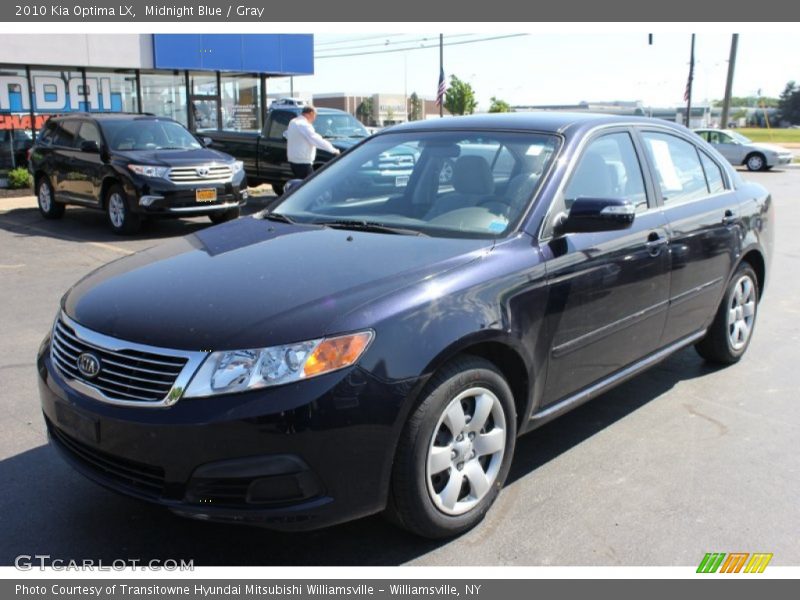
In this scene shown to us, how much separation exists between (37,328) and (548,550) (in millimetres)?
4974

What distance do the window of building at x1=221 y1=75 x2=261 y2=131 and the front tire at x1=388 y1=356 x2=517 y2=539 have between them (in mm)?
19964

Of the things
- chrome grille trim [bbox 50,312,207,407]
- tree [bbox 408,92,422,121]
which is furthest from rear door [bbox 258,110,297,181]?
tree [bbox 408,92,422,121]

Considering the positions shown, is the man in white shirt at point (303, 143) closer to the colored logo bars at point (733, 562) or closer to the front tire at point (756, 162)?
the colored logo bars at point (733, 562)

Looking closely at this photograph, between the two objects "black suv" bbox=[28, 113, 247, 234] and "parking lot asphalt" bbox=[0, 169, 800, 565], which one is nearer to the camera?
"parking lot asphalt" bbox=[0, 169, 800, 565]

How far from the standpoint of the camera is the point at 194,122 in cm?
2106

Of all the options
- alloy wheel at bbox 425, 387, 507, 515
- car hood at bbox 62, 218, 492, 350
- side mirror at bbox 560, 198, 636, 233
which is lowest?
alloy wheel at bbox 425, 387, 507, 515

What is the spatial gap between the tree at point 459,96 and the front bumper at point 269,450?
6744 centimetres

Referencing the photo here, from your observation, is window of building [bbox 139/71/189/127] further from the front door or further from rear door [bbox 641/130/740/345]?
the front door

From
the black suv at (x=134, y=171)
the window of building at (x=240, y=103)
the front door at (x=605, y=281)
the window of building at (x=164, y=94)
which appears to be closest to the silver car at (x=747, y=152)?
the window of building at (x=240, y=103)

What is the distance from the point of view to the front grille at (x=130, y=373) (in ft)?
9.15

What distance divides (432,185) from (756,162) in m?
27.8

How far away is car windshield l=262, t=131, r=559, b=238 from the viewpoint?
385 cm

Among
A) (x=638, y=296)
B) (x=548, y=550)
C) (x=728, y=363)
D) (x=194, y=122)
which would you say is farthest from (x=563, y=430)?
(x=194, y=122)

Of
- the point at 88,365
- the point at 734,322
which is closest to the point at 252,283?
the point at 88,365
